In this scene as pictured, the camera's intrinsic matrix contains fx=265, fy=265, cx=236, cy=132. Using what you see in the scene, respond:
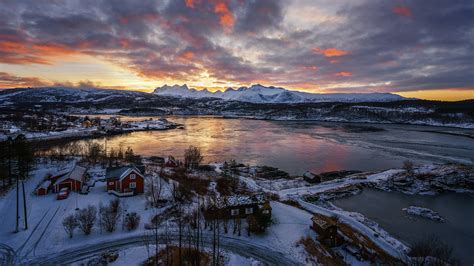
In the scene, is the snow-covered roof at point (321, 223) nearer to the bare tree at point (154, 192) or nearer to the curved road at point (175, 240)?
the curved road at point (175, 240)

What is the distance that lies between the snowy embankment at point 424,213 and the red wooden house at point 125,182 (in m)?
21.7

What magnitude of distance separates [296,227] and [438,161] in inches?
1330

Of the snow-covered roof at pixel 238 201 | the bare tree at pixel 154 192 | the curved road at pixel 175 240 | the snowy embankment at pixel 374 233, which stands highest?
the snow-covered roof at pixel 238 201

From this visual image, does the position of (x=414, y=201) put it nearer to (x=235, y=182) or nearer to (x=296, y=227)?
(x=296, y=227)

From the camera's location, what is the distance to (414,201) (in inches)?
941

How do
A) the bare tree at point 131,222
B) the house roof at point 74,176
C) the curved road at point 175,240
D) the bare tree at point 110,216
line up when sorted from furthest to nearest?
1. the house roof at point 74,176
2. the bare tree at point 131,222
3. the bare tree at point 110,216
4. the curved road at point 175,240

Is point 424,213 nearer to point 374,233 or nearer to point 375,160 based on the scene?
point 374,233

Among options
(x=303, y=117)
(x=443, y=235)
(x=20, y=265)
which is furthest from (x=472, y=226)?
(x=303, y=117)

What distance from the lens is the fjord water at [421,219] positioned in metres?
17.3

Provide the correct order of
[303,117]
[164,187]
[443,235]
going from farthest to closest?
[303,117] < [164,187] < [443,235]

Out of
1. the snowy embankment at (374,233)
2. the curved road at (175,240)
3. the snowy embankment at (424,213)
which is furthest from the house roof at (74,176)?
the snowy embankment at (424,213)

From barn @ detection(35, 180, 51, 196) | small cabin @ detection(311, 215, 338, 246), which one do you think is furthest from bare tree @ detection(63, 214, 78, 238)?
small cabin @ detection(311, 215, 338, 246)

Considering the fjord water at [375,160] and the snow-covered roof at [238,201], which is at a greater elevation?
the snow-covered roof at [238,201]

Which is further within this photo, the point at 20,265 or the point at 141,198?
the point at 141,198
